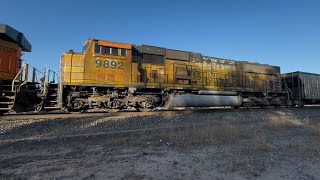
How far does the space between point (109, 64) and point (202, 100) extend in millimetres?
5713

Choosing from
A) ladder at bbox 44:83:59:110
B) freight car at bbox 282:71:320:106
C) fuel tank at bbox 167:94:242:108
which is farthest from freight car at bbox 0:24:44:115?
freight car at bbox 282:71:320:106

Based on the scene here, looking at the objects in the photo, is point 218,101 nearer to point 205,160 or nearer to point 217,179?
point 205,160

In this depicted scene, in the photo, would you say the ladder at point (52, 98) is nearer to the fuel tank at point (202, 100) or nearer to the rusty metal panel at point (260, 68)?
the fuel tank at point (202, 100)

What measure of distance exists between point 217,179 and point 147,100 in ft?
27.4

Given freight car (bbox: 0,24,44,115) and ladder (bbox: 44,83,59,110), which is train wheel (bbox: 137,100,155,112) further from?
freight car (bbox: 0,24,44,115)

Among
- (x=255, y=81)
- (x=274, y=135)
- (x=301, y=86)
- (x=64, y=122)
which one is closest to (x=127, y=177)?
(x=274, y=135)

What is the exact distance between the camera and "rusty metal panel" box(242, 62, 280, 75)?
15836mm

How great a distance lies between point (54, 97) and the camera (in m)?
9.80

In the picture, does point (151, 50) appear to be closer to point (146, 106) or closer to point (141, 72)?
point (141, 72)

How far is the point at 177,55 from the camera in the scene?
13.1 metres

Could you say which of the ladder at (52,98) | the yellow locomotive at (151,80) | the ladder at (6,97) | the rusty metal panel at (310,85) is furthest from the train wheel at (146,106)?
the rusty metal panel at (310,85)

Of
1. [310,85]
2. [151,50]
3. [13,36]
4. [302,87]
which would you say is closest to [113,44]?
[151,50]

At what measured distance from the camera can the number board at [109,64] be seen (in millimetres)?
10483

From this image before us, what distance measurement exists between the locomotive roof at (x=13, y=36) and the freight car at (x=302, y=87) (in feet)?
60.0
